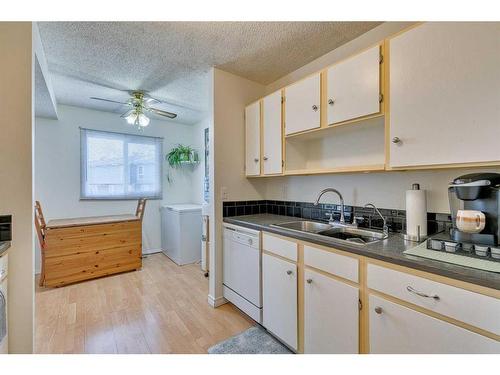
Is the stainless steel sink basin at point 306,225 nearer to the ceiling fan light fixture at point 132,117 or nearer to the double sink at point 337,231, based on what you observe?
the double sink at point 337,231

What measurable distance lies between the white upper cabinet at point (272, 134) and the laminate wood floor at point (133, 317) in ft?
4.71

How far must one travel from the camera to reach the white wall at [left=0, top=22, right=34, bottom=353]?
4.26ft

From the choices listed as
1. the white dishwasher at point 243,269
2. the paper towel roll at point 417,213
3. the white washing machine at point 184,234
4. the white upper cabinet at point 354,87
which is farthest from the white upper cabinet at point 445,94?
the white washing machine at point 184,234

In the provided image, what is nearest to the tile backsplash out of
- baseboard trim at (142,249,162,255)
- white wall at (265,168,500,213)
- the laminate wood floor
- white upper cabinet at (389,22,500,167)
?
white wall at (265,168,500,213)

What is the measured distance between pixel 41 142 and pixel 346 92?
3.93 m

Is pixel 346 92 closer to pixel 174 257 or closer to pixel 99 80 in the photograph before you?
pixel 99 80

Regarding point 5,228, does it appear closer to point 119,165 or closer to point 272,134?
point 272,134

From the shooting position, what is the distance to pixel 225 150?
7.70 ft

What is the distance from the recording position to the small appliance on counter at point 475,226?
101 centimetres

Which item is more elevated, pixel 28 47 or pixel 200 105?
pixel 200 105

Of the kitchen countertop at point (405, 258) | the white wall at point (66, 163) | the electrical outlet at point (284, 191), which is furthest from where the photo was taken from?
the white wall at point (66, 163)

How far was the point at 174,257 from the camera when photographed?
140 inches
